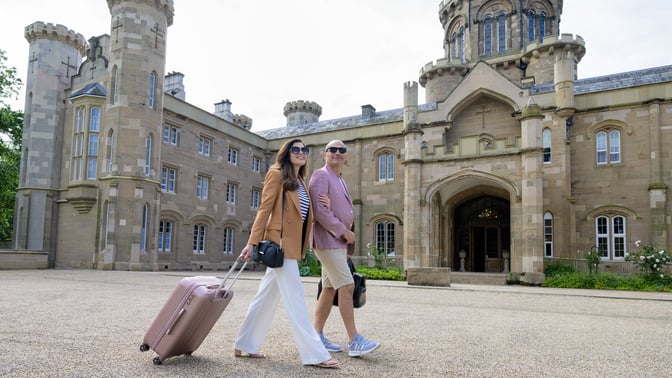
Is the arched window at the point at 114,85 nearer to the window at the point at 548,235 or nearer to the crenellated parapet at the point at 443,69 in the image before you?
the crenellated parapet at the point at 443,69

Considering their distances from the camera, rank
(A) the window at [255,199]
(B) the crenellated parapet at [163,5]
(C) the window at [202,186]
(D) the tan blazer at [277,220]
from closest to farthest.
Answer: (D) the tan blazer at [277,220]
(B) the crenellated parapet at [163,5]
(C) the window at [202,186]
(A) the window at [255,199]

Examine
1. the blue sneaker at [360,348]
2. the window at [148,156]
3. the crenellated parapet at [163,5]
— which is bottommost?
the blue sneaker at [360,348]

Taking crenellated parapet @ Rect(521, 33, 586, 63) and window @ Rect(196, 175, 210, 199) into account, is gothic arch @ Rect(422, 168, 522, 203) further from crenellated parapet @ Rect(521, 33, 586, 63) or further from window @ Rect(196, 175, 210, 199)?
window @ Rect(196, 175, 210, 199)

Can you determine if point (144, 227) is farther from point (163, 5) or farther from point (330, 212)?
point (330, 212)

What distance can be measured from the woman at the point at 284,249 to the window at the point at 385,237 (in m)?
23.0

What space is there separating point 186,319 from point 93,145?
845 inches

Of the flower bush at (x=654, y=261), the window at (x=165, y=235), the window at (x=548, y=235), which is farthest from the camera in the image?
the window at (x=165, y=235)

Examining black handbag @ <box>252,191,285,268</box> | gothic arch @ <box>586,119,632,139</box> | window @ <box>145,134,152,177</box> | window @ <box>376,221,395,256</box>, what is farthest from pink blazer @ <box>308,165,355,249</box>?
window @ <box>376,221,395,256</box>

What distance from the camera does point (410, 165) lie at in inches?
907

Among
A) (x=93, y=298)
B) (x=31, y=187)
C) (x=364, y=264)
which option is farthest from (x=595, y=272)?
(x=31, y=187)

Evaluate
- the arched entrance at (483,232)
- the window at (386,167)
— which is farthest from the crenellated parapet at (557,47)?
the window at (386,167)

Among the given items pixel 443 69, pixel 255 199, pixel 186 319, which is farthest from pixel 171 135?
pixel 186 319

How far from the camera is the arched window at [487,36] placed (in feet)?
110

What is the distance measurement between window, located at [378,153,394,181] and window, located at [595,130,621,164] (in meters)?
10.6
